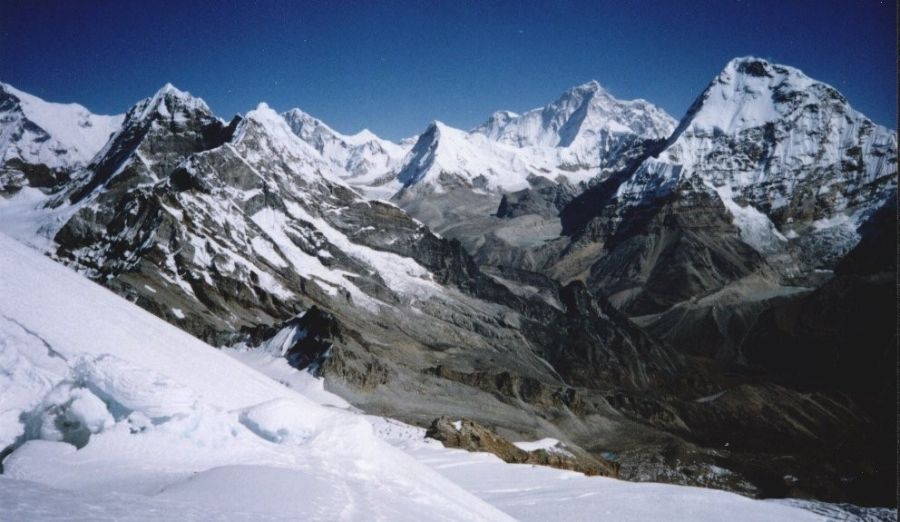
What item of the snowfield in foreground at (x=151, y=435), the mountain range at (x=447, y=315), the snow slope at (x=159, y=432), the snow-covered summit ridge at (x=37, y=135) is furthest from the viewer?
the snow-covered summit ridge at (x=37, y=135)

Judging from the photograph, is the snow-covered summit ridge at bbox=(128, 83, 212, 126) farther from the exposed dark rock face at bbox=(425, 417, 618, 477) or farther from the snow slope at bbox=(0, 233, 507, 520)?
the snow slope at bbox=(0, 233, 507, 520)

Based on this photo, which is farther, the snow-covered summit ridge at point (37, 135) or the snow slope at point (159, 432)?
the snow-covered summit ridge at point (37, 135)

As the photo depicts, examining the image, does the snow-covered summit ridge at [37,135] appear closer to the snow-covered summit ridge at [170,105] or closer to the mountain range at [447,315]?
the mountain range at [447,315]

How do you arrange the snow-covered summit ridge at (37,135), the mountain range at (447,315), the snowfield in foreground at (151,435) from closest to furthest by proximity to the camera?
the snowfield in foreground at (151,435) < the mountain range at (447,315) < the snow-covered summit ridge at (37,135)

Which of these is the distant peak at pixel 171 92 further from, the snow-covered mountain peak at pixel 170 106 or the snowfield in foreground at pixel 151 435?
the snowfield in foreground at pixel 151 435

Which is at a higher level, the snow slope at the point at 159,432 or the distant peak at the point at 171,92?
the distant peak at the point at 171,92

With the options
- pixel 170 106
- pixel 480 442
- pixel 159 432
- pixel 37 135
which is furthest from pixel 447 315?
pixel 37 135

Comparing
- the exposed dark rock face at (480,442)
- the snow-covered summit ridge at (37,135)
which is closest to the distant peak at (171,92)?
the snow-covered summit ridge at (37,135)

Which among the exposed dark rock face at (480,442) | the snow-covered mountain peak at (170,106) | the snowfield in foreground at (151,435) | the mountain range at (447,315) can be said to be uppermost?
the snow-covered mountain peak at (170,106)

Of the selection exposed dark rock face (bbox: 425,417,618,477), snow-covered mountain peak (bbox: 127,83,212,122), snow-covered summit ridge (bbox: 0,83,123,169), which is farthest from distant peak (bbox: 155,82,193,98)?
exposed dark rock face (bbox: 425,417,618,477)
